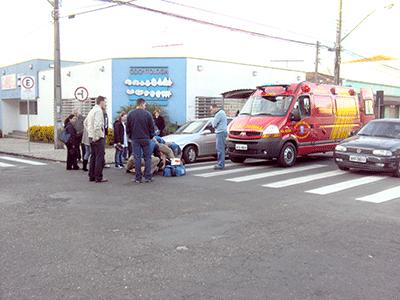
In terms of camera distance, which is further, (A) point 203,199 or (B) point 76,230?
(A) point 203,199

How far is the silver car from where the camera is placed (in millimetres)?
14125

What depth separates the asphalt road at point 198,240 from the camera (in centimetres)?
427

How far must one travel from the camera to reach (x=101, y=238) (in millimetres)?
5801

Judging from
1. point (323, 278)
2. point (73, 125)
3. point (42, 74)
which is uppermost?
point (42, 74)

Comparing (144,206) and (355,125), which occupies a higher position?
(355,125)

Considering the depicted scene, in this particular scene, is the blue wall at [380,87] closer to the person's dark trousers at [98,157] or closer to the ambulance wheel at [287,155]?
the ambulance wheel at [287,155]

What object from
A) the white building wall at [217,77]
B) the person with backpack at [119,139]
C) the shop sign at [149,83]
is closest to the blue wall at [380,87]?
the white building wall at [217,77]

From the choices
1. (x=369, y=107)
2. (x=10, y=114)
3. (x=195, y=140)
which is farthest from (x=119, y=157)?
(x=10, y=114)

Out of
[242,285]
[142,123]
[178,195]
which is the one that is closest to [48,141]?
[142,123]

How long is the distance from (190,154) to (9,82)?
73.1 ft

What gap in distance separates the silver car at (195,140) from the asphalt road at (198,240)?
12.6 feet

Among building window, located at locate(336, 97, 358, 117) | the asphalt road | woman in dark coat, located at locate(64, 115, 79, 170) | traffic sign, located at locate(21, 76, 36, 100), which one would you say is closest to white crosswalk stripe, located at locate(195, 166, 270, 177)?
the asphalt road

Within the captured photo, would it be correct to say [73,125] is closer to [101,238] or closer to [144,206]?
[144,206]

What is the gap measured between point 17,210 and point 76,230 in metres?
1.79
